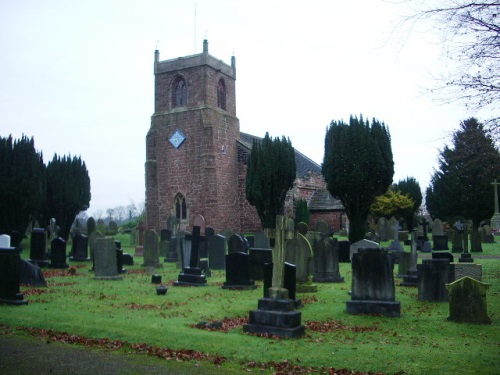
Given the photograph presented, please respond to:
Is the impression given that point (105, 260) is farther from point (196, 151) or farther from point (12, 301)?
point (196, 151)

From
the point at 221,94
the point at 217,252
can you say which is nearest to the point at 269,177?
the point at 221,94

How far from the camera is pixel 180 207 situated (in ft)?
115

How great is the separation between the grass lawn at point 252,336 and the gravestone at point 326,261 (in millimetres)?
1429

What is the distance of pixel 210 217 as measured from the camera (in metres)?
33.3

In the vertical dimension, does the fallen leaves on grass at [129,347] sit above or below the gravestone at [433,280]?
below

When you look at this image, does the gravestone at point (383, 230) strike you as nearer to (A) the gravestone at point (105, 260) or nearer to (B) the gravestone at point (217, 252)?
(B) the gravestone at point (217, 252)

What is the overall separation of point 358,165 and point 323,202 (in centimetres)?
1571

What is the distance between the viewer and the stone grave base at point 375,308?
873 cm

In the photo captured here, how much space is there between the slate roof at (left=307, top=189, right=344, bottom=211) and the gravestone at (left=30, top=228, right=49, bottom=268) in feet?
81.9

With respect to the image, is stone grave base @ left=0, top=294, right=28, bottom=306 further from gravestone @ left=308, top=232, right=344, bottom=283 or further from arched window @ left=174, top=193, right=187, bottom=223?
arched window @ left=174, top=193, right=187, bottom=223

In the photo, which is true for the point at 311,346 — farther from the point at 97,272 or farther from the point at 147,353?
the point at 97,272

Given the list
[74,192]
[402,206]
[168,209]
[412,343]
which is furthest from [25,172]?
[402,206]

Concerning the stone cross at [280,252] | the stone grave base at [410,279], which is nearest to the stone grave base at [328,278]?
the stone grave base at [410,279]

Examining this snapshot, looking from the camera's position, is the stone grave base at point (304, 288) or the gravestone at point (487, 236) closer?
the stone grave base at point (304, 288)
